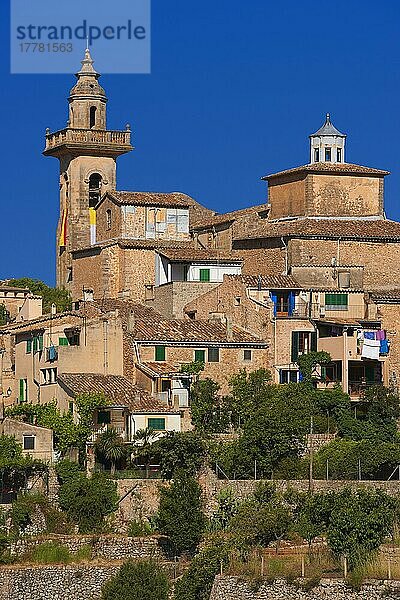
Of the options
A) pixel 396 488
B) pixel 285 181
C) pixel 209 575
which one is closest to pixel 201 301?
pixel 285 181

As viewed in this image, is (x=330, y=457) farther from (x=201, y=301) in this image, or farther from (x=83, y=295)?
(x=83, y=295)

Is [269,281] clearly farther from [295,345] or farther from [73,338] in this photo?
[73,338]

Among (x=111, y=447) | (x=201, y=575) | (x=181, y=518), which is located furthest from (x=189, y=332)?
(x=201, y=575)

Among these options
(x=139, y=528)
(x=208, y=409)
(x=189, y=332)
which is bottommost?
(x=139, y=528)

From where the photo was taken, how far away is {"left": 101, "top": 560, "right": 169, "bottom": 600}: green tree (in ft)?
163

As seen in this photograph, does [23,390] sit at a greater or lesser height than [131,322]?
lesser

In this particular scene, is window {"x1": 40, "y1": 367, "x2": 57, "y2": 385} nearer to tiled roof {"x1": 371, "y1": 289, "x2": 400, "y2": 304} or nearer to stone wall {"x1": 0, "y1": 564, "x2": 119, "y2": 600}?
tiled roof {"x1": 371, "y1": 289, "x2": 400, "y2": 304}

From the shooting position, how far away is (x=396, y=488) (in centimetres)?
5475

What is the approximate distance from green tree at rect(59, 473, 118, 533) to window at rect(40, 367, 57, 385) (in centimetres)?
754

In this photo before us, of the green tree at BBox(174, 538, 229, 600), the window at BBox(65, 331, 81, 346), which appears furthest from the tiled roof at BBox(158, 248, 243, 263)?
the green tree at BBox(174, 538, 229, 600)

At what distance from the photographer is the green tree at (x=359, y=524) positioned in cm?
4741

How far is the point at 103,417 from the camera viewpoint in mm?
59281

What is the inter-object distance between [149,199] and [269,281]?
8446 millimetres

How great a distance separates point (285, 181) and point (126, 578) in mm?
25883
